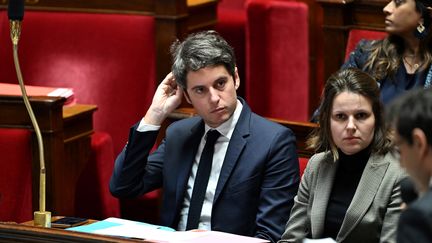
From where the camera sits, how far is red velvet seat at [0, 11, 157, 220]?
2.13 metres

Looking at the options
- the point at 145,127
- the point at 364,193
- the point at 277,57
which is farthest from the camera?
the point at 277,57

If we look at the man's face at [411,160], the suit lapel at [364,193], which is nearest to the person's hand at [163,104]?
the suit lapel at [364,193]

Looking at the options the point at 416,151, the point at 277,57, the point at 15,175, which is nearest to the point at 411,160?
the point at 416,151

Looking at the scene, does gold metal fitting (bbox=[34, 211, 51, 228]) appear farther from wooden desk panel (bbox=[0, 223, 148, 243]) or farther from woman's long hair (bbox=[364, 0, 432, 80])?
woman's long hair (bbox=[364, 0, 432, 80])

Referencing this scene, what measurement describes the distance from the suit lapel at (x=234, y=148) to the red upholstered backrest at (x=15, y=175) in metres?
0.48

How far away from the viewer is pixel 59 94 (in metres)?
1.84

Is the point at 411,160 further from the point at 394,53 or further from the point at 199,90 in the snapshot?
the point at 394,53

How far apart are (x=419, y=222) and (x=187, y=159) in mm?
677

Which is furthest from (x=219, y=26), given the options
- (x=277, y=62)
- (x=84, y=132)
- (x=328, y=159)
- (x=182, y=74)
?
(x=328, y=159)

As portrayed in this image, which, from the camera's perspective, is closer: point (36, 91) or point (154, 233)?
point (154, 233)

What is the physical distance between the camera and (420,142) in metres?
0.85

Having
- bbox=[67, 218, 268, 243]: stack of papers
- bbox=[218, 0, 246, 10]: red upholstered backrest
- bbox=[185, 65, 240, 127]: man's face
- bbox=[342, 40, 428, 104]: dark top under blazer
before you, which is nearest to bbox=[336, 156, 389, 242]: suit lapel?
bbox=[67, 218, 268, 243]: stack of papers

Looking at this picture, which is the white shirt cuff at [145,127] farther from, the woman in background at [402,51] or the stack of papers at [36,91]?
the woman in background at [402,51]

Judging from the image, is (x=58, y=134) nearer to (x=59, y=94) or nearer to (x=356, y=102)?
(x=59, y=94)
